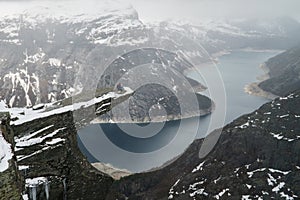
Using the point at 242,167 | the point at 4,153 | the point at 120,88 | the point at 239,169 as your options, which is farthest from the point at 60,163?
the point at 242,167

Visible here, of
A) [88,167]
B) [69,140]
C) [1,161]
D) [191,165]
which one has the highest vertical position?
[1,161]

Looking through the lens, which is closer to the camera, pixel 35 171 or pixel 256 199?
pixel 35 171

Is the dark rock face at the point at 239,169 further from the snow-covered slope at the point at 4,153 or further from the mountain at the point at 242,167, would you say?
the snow-covered slope at the point at 4,153

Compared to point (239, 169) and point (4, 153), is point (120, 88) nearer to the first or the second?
point (4, 153)

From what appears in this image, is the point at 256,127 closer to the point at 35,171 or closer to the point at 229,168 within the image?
the point at 229,168

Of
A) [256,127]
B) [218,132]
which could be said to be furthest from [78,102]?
[218,132]

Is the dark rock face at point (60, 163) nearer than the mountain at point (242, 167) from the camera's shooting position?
Yes

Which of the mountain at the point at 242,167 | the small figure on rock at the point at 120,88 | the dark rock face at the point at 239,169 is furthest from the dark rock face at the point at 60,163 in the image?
the dark rock face at the point at 239,169

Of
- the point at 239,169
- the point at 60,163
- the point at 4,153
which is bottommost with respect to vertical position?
the point at 239,169

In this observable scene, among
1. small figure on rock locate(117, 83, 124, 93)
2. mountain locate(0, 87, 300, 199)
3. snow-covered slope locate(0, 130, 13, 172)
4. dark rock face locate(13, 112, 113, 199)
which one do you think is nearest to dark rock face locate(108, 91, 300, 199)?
mountain locate(0, 87, 300, 199)
